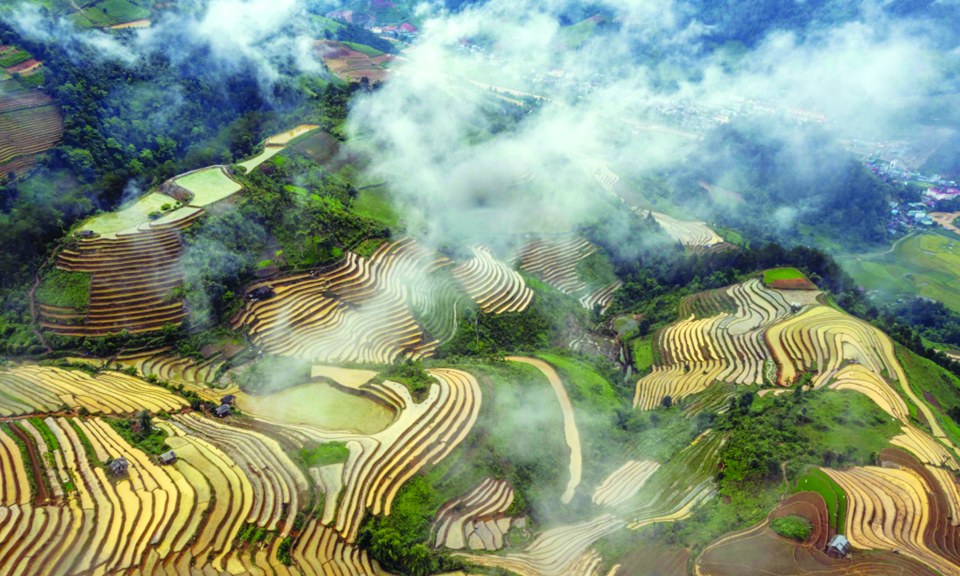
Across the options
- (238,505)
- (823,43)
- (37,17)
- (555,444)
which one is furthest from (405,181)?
(823,43)

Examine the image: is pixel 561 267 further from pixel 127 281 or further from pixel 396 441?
pixel 127 281

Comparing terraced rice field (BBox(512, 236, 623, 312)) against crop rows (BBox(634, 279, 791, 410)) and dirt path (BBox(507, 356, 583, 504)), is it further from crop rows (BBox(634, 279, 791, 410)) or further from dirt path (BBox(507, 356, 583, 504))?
dirt path (BBox(507, 356, 583, 504))

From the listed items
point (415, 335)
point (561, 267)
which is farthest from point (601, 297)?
point (415, 335)

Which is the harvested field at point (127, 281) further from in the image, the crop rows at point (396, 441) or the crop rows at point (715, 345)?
the crop rows at point (715, 345)

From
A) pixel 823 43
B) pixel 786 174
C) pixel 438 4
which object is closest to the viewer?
pixel 786 174

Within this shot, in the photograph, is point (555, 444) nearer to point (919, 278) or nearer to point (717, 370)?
point (717, 370)

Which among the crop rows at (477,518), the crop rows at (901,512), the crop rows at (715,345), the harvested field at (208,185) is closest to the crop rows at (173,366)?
the harvested field at (208,185)
